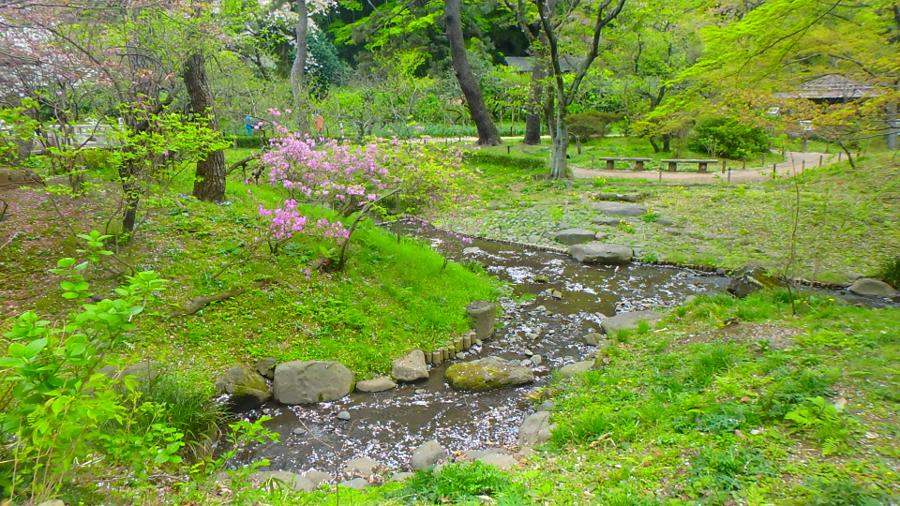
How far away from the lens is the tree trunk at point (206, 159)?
8.69 metres

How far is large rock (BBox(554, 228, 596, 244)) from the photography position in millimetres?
11859

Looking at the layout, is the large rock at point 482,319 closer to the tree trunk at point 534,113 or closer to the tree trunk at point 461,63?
the tree trunk at point 534,113

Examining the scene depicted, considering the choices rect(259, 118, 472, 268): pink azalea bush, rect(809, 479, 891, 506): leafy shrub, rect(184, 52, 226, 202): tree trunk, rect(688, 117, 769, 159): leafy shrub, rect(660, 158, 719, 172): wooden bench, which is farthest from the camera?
rect(688, 117, 769, 159): leafy shrub

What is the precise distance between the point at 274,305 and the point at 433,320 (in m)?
2.16

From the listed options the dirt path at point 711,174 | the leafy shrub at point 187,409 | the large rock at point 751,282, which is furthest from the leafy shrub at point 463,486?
the dirt path at point 711,174

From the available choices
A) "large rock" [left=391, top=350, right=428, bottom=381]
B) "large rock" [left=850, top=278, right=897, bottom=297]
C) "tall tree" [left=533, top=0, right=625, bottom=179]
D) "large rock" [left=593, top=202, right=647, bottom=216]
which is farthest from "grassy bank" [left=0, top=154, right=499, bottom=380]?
"tall tree" [left=533, top=0, right=625, bottom=179]

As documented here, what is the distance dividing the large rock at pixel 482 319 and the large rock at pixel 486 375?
1.08 metres

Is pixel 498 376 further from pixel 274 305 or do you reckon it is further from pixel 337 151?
pixel 337 151

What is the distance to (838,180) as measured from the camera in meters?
13.6

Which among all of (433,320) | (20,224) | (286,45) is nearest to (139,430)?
(433,320)

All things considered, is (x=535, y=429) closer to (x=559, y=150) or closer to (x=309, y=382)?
(x=309, y=382)

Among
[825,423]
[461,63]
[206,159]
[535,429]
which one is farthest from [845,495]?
[461,63]

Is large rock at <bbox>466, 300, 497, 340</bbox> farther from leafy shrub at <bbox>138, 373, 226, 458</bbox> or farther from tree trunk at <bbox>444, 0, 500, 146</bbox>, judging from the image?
tree trunk at <bbox>444, 0, 500, 146</bbox>

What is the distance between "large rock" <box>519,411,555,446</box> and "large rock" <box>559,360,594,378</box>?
99 cm
